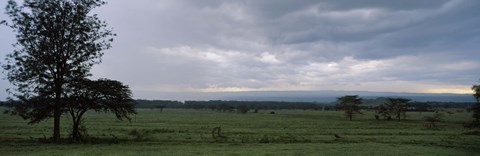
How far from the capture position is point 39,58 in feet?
122

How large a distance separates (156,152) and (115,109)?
1279 centimetres

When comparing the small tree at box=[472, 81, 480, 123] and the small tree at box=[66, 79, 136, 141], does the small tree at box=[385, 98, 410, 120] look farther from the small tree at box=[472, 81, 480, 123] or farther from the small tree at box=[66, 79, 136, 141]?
the small tree at box=[66, 79, 136, 141]

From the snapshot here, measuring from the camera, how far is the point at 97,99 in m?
40.1

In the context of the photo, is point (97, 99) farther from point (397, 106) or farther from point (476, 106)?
point (397, 106)

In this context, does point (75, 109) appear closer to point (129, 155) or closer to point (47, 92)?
point (47, 92)

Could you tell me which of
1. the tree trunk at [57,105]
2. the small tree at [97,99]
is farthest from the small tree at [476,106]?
the tree trunk at [57,105]

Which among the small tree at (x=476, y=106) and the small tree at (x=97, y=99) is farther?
the small tree at (x=476, y=106)

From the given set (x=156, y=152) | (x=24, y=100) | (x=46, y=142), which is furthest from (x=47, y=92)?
(x=156, y=152)

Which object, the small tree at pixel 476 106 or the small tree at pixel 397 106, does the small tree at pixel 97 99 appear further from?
the small tree at pixel 397 106

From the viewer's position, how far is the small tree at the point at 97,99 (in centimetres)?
3903

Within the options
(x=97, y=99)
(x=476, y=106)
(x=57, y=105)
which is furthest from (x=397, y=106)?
(x=57, y=105)

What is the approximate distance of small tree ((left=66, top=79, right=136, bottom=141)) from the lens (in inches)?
1537

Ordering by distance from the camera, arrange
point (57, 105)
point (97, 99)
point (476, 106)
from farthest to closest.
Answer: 1. point (476, 106)
2. point (97, 99)
3. point (57, 105)

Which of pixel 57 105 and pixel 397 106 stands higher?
pixel 57 105
